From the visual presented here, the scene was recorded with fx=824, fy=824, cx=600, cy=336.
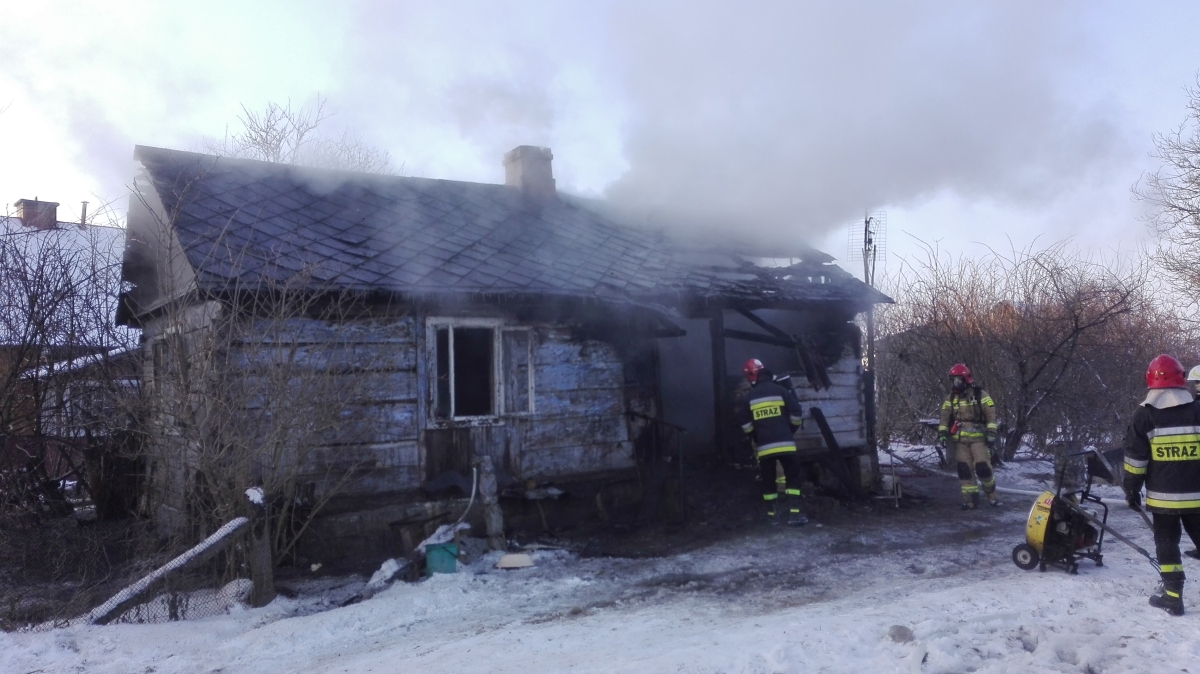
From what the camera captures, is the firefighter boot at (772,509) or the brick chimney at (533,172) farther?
the brick chimney at (533,172)

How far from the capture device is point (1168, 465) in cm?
580

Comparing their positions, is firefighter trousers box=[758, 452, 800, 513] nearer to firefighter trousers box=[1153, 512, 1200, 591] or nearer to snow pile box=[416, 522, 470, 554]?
snow pile box=[416, 522, 470, 554]

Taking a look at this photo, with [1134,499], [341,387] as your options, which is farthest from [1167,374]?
[341,387]

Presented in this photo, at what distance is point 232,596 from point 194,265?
3124mm

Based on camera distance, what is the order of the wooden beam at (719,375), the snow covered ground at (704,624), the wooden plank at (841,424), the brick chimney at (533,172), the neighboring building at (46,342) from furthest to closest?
the brick chimney at (533,172), the wooden plank at (841,424), the wooden beam at (719,375), the neighboring building at (46,342), the snow covered ground at (704,624)

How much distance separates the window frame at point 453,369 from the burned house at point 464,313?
0.02 m

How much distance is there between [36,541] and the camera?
8.25 metres

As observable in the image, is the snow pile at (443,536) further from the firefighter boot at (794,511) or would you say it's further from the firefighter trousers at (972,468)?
the firefighter trousers at (972,468)

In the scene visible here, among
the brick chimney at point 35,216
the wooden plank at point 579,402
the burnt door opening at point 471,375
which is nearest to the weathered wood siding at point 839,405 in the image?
the wooden plank at point 579,402

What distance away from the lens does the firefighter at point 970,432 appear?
34.4 feet

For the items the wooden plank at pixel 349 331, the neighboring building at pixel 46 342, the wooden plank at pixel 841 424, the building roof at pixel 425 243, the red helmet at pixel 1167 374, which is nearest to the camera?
the red helmet at pixel 1167 374

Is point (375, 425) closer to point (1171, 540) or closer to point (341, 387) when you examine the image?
point (341, 387)

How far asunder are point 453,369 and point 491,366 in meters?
0.47

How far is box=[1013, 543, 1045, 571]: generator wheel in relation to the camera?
23.1 ft
